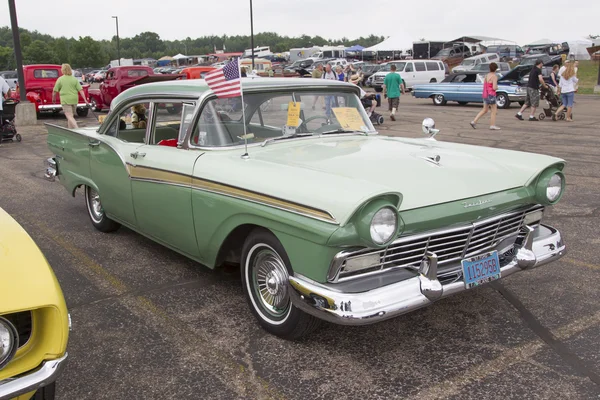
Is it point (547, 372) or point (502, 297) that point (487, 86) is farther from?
point (547, 372)

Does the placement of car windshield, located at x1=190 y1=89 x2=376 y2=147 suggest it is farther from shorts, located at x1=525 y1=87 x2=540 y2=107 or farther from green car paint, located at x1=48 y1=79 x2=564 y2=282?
shorts, located at x1=525 y1=87 x2=540 y2=107

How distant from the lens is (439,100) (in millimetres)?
21375

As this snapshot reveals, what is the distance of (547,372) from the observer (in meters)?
2.97

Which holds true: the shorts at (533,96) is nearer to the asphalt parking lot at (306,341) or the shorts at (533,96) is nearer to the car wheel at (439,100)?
the car wheel at (439,100)

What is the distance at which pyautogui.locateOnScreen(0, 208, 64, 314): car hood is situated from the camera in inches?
81.0

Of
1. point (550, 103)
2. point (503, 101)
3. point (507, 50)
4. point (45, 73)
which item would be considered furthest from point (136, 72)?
point (507, 50)

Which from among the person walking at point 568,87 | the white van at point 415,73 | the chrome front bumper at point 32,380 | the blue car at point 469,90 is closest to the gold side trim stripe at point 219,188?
the chrome front bumper at point 32,380

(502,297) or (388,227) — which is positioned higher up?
(388,227)

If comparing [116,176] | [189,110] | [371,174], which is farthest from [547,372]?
[116,176]

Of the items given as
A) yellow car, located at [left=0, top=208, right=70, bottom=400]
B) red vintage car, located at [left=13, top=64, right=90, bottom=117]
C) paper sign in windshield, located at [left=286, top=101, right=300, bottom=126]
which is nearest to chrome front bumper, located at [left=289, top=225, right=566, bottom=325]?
yellow car, located at [left=0, top=208, right=70, bottom=400]

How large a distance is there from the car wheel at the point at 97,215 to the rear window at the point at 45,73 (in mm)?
13993

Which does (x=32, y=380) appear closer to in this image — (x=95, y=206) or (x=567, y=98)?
(x=95, y=206)

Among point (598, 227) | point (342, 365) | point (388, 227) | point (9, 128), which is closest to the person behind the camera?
point (388, 227)

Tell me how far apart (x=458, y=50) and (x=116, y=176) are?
143 ft
